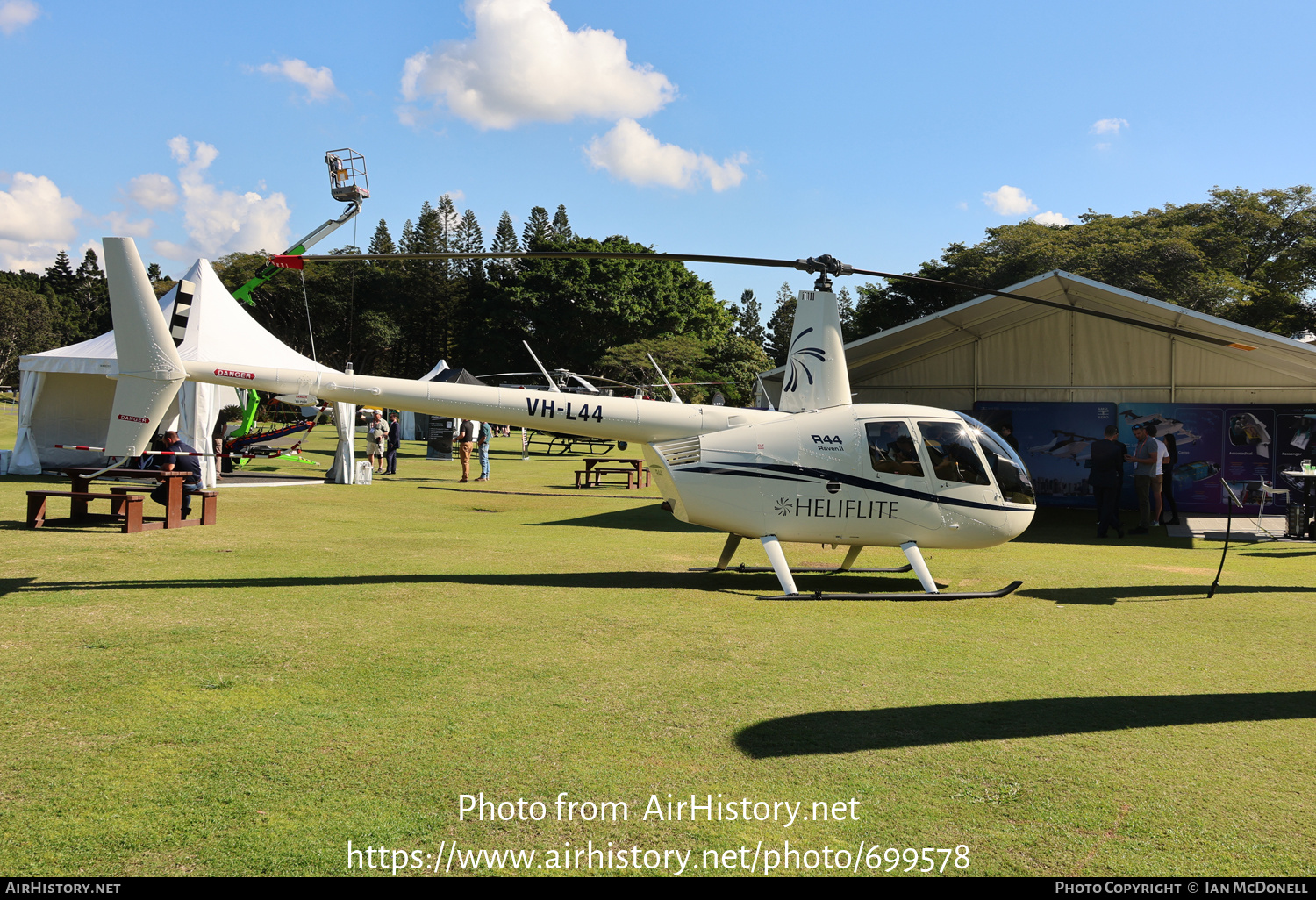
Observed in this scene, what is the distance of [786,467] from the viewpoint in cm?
898

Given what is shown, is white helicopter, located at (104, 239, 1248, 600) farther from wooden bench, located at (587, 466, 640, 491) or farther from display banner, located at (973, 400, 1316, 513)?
wooden bench, located at (587, 466, 640, 491)

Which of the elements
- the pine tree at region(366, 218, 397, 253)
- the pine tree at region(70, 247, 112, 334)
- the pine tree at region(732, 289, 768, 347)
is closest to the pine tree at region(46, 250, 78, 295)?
the pine tree at region(70, 247, 112, 334)

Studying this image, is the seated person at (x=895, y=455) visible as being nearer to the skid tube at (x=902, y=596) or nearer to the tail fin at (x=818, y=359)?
the tail fin at (x=818, y=359)

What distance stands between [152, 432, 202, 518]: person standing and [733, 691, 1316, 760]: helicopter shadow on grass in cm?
1145

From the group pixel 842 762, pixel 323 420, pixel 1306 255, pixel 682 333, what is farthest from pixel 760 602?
pixel 323 420

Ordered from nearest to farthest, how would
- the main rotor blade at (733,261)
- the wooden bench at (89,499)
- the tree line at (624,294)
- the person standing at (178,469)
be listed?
the main rotor blade at (733,261)
the wooden bench at (89,499)
the person standing at (178,469)
the tree line at (624,294)

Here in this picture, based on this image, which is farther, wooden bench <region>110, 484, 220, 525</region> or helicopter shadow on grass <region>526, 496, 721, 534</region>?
helicopter shadow on grass <region>526, 496, 721, 534</region>

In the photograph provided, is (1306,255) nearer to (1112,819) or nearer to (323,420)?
(1112,819)

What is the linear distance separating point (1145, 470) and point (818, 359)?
880 cm

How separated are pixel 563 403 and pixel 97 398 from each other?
56.3 ft

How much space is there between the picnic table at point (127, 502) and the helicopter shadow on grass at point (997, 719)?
10.3 m

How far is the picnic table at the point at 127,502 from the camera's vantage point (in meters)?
12.0

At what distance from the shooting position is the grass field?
352 cm

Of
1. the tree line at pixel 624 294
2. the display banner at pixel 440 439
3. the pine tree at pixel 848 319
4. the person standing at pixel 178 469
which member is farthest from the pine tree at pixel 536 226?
the person standing at pixel 178 469
